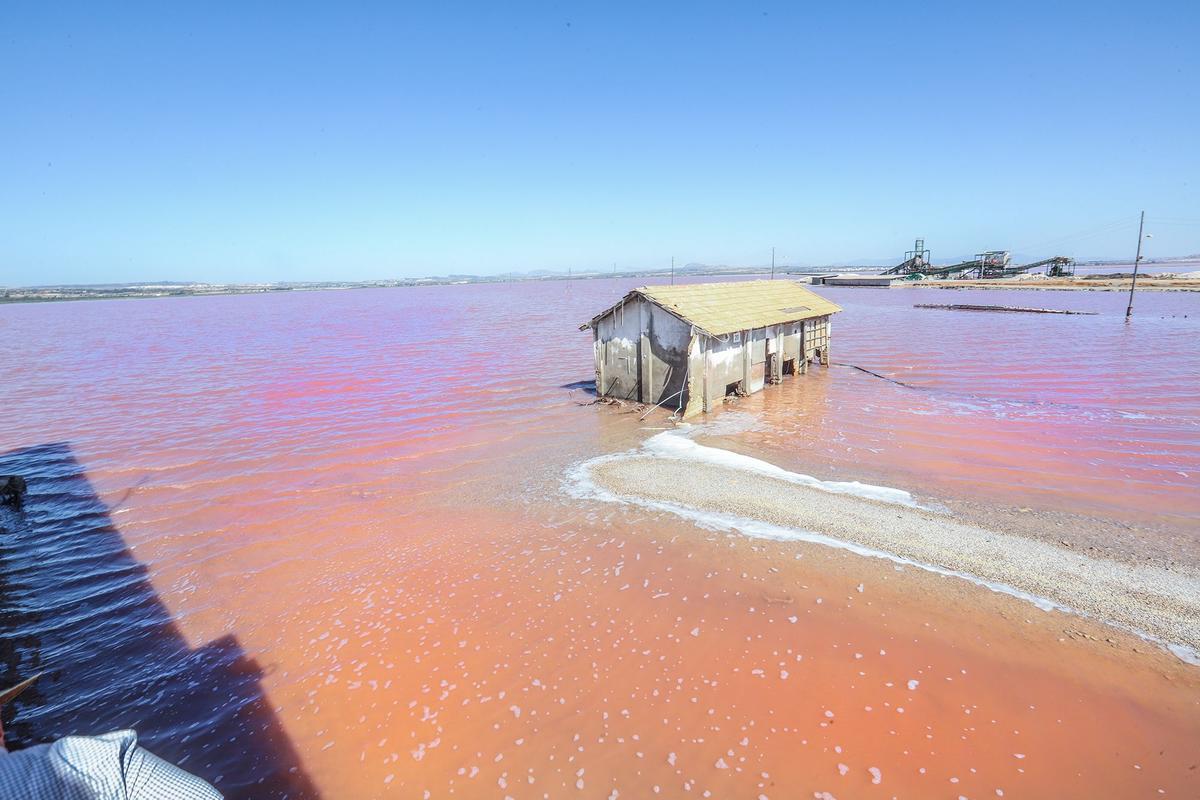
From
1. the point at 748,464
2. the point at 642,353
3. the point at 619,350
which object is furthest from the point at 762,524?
the point at 619,350

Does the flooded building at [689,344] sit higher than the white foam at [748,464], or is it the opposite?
the flooded building at [689,344]

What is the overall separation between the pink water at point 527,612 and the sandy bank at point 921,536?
0.84m

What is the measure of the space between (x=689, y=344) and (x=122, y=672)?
42.1 ft

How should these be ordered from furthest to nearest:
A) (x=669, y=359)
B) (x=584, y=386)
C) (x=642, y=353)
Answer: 1. (x=584, y=386)
2. (x=642, y=353)
3. (x=669, y=359)

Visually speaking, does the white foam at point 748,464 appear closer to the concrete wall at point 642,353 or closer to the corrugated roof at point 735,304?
the concrete wall at point 642,353

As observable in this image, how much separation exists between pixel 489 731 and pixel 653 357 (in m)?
12.2

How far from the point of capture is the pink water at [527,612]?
208 inches

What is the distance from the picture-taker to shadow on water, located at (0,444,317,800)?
5.46 meters

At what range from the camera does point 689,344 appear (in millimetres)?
15672

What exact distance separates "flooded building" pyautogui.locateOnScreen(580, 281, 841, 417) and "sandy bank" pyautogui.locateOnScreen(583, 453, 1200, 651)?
4332 millimetres

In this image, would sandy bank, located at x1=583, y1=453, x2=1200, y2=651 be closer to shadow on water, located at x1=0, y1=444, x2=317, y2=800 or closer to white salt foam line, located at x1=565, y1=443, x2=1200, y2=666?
white salt foam line, located at x1=565, y1=443, x2=1200, y2=666

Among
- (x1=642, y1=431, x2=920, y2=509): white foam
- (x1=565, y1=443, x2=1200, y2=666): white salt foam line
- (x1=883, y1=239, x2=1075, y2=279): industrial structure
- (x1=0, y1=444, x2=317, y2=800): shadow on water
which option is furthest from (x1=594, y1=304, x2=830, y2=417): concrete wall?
(x1=883, y1=239, x2=1075, y2=279): industrial structure

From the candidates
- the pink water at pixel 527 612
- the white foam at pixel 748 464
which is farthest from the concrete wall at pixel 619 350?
the white foam at pixel 748 464

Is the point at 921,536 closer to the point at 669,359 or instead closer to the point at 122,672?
the point at 669,359
